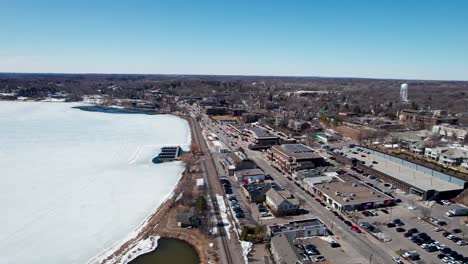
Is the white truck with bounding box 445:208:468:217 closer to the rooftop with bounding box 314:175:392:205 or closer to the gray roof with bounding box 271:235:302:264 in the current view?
the rooftop with bounding box 314:175:392:205

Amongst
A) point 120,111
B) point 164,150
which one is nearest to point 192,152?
point 164,150

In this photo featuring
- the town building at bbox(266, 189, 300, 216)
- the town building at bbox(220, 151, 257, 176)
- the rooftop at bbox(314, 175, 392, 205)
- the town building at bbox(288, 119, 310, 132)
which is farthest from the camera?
the town building at bbox(288, 119, 310, 132)

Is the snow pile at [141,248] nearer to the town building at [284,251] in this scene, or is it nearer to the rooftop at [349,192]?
the town building at [284,251]

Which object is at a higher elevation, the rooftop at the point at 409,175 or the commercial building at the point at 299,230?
the rooftop at the point at 409,175

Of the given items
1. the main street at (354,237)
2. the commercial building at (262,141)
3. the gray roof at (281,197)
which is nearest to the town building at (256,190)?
the gray roof at (281,197)

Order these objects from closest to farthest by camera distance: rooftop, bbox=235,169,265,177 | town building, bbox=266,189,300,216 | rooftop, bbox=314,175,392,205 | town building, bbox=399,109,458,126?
town building, bbox=266,189,300,216
rooftop, bbox=314,175,392,205
rooftop, bbox=235,169,265,177
town building, bbox=399,109,458,126

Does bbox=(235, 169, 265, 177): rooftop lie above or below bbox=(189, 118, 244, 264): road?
above

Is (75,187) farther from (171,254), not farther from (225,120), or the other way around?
(225,120)

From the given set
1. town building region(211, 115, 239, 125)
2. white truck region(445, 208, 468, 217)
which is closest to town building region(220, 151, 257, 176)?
white truck region(445, 208, 468, 217)

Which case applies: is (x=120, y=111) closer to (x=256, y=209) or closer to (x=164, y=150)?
(x=164, y=150)
